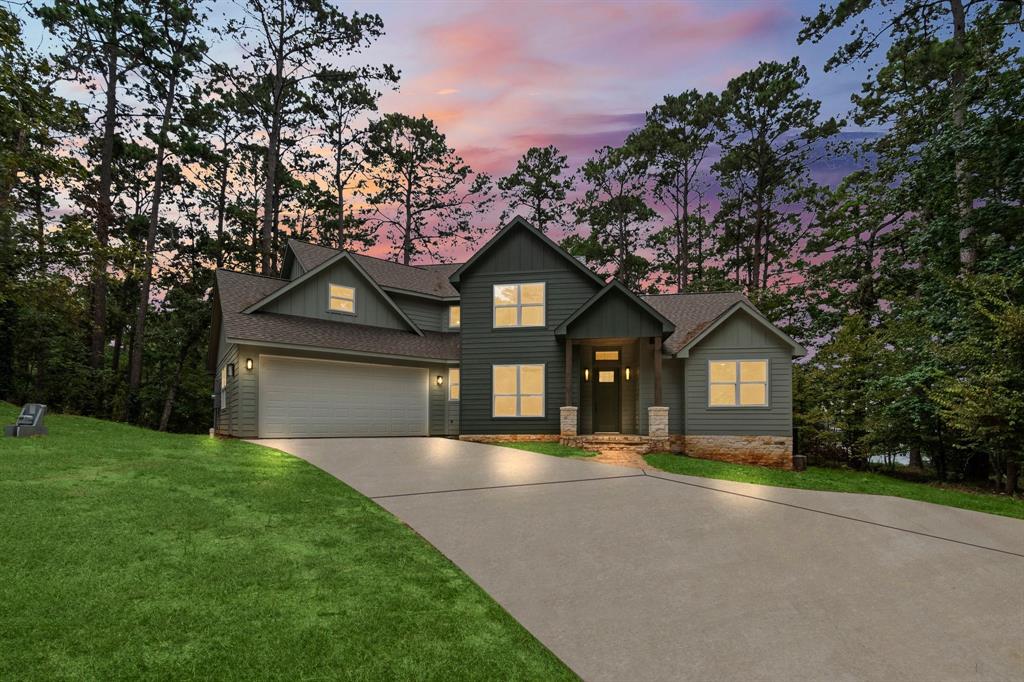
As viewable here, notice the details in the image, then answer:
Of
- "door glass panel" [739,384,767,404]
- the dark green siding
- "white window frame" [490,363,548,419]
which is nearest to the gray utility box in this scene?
"white window frame" [490,363,548,419]

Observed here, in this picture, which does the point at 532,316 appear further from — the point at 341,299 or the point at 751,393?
the point at 751,393

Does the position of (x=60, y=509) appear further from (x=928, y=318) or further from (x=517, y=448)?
(x=928, y=318)

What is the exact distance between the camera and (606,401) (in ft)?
55.9

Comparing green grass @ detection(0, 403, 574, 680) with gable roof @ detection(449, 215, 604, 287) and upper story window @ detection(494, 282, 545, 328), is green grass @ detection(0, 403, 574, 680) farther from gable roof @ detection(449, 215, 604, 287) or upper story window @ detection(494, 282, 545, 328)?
gable roof @ detection(449, 215, 604, 287)

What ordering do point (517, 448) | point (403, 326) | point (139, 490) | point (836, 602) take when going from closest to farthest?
point (836, 602)
point (139, 490)
point (517, 448)
point (403, 326)

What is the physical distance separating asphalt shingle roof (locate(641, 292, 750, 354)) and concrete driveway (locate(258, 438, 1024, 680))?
25.6ft

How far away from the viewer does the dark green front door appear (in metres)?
16.9

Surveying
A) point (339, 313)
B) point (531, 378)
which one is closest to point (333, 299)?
point (339, 313)

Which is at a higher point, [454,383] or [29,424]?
[454,383]

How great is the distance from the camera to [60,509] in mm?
5758

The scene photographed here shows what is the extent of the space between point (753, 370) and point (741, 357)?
0.51 metres

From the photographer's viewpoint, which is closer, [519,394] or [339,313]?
[519,394]

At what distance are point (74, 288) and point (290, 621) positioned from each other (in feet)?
64.1

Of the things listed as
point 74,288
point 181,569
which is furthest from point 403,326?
A: point 181,569
